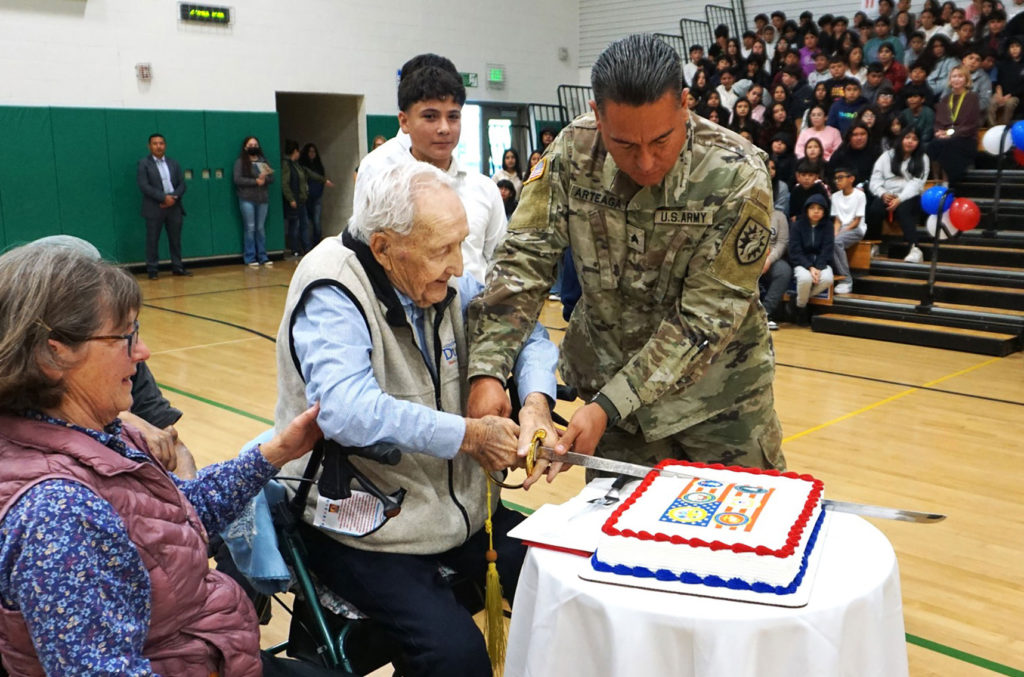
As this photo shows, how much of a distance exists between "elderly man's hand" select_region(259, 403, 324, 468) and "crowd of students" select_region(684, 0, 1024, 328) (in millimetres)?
6580

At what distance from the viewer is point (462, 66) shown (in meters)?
14.4

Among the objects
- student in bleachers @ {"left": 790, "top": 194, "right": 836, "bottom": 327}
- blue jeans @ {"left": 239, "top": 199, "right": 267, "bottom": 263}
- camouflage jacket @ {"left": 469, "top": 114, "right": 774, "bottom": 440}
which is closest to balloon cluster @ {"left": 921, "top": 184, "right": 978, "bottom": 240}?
student in bleachers @ {"left": 790, "top": 194, "right": 836, "bottom": 327}

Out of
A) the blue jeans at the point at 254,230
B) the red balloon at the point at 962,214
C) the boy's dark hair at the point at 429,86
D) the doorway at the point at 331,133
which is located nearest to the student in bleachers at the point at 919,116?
the red balloon at the point at 962,214

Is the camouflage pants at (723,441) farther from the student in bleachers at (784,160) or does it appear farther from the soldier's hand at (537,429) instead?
the student in bleachers at (784,160)

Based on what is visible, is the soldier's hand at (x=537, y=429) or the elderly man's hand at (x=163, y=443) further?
the elderly man's hand at (x=163, y=443)

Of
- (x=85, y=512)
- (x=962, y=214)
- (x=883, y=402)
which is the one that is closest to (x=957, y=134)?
(x=962, y=214)

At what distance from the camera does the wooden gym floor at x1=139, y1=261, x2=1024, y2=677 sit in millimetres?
2922

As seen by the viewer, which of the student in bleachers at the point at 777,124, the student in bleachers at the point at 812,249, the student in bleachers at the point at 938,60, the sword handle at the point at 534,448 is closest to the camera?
the sword handle at the point at 534,448

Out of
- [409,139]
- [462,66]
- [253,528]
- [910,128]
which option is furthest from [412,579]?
[462,66]

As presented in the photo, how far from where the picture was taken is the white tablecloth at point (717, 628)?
132 cm

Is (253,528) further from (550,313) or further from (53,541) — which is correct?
(550,313)

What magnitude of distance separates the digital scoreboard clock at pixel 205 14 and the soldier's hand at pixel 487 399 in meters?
10.9

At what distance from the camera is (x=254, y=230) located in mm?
12211

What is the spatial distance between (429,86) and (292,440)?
1.81 m
